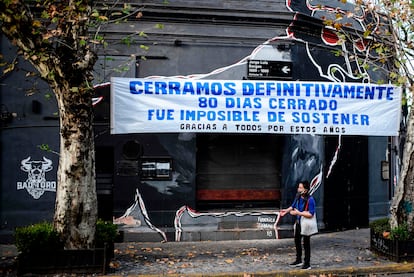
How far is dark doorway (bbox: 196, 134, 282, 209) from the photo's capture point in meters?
12.9

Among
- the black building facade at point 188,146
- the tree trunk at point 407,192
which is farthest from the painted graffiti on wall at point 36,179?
the tree trunk at point 407,192

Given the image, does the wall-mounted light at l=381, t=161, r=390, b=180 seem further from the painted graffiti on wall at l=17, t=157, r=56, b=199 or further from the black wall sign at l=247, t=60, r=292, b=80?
the painted graffiti on wall at l=17, t=157, r=56, b=199

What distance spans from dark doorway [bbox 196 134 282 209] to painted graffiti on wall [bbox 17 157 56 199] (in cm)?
385

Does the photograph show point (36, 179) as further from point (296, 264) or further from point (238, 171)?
point (296, 264)

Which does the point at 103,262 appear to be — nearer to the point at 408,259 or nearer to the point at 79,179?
the point at 79,179

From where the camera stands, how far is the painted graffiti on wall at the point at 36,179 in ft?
39.9

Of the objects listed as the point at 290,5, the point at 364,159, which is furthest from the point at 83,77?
the point at 364,159

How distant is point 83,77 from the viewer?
8.85 meters

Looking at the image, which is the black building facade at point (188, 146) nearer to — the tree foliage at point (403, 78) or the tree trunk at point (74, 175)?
the tree foliage at point (403, 78)

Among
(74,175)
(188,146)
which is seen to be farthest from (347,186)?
(74,175)

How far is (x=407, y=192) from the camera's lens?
10531 mm

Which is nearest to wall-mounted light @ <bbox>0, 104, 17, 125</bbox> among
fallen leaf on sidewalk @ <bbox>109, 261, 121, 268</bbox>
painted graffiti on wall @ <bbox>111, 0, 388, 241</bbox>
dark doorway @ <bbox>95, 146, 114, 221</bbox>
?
dark doorway @ <bbox>95, 146, 114, 221</bbox>

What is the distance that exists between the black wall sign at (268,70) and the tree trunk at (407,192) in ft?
12.1

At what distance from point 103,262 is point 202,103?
4.41 metres
